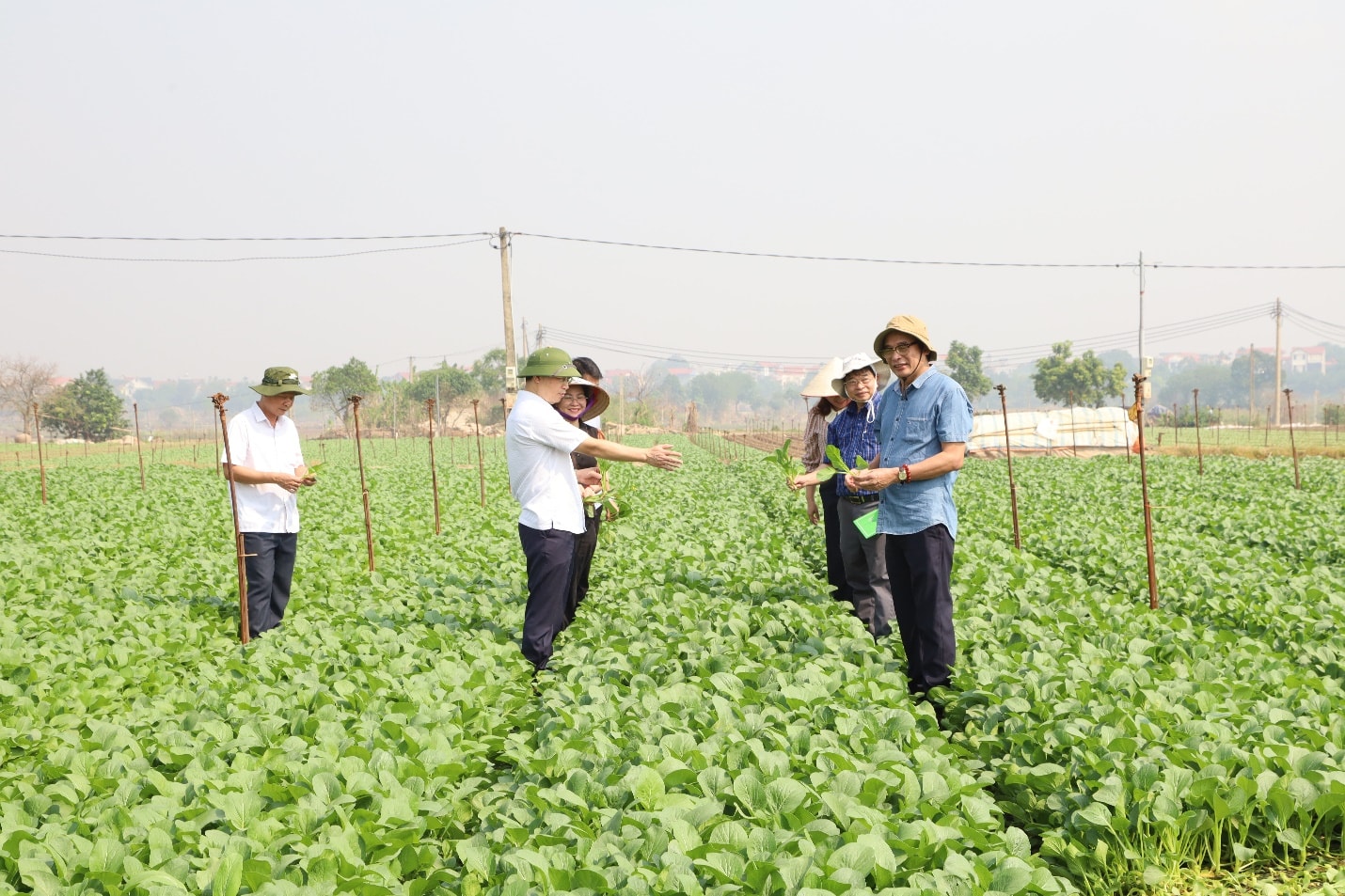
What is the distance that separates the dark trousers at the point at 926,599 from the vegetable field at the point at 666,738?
0.19m

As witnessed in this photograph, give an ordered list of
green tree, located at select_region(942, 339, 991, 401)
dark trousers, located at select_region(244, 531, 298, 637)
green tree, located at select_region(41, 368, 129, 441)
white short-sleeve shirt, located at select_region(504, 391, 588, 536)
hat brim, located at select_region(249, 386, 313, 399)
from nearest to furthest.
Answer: white short-sleeve shirt, located at select_region(504, 391, 588, 536), hat brim, located at select_region(249, 386, 313, 399), dark trousers, located at select_region(244, 531, 298, 637), green tree, located at select_region(41, 368, 129, 441), green tree, located at select_region(942, 339, 991, 401)

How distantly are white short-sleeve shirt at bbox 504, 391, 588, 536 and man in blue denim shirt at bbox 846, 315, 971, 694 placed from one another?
162 centimetres

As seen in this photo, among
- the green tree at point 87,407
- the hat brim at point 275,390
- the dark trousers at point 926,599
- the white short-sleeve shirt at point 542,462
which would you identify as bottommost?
the dark trousers at point 926,599

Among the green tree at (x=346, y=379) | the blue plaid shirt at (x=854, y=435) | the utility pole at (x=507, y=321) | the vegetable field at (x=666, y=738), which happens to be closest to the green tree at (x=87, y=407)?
the green tree at (x=346, y=379)

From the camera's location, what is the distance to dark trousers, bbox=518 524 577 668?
16.6ft

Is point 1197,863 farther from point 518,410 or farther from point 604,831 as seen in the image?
point 518,410

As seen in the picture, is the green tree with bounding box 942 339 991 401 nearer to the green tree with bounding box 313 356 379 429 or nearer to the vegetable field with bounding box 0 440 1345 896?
the green tree with bounding box 313 356 379 429

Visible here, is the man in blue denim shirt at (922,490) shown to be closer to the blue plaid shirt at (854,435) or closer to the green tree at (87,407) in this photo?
the blue plaid shirt at (854,435)

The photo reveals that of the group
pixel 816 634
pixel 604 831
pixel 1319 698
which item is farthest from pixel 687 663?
pixel 1319 698

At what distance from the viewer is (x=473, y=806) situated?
11.4ft

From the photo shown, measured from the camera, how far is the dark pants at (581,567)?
616 cm

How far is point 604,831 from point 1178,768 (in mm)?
2031

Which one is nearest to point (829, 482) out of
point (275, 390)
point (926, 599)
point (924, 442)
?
point (924, 442)

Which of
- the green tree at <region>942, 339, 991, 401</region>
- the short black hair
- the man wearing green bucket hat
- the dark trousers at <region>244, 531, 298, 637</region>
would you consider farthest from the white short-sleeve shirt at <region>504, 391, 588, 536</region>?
the green tree at <region>942, 339, 991, 401</region>
